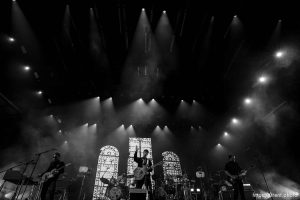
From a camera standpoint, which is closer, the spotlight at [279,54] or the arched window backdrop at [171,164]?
the spotlight at [279,54]

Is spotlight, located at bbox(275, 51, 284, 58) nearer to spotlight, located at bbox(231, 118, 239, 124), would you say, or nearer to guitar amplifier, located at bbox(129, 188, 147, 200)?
spotlight, located at bbox(231, 118, 239, 124)

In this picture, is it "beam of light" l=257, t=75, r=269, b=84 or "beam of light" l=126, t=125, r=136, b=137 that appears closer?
"beam of light" l=257, t=75, r=269, b=84

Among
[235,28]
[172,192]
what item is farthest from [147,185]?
[235,28]

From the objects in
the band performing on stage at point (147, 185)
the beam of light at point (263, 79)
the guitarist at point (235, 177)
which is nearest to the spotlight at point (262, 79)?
the beam of light at point (263, 79)

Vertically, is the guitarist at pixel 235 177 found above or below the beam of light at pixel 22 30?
below

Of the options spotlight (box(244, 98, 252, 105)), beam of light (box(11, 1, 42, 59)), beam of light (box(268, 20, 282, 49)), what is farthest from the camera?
spotlight (box(244, 98, 252, 105))

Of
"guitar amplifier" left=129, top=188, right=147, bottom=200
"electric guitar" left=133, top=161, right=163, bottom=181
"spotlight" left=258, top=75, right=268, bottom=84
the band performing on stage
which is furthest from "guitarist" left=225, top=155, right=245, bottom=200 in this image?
"spotlight" left=258, top=75, right=268, bottom=84

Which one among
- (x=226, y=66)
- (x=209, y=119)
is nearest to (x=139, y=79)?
(x=226, y=66)

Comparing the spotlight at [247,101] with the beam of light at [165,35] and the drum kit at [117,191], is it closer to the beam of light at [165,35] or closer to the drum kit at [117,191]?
the beam of light at [165,35]

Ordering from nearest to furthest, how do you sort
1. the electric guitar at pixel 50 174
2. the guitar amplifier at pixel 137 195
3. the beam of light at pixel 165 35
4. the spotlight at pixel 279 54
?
the guitar amplifier at pixel 137 195, the electric guitar at pixel 50 174, the spotlight at pixel 279 54, the beam of light at pixel 165 35

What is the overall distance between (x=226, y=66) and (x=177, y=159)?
25.0ft

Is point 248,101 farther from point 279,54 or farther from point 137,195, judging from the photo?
point 137,195

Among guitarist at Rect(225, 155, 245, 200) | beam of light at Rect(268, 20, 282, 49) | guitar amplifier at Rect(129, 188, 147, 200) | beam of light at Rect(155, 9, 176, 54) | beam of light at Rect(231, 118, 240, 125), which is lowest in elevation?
guitar amplifier at Rect(129, 188, 147, 200)

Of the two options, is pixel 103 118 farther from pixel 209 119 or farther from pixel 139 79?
pixel 209 119
